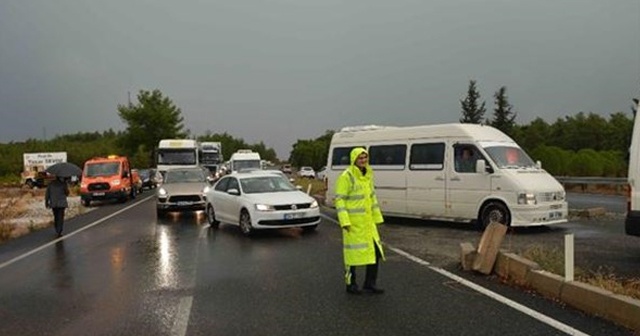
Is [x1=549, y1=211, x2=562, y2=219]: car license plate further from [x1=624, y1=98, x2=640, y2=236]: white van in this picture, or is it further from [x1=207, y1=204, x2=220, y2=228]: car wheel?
[x1=207, y1=204, x2=220, y2=228]: car wheel

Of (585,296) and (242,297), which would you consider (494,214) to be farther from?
(242,297)

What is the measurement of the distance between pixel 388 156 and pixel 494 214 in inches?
151

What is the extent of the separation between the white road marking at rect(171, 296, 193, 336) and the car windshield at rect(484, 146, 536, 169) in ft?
29.1

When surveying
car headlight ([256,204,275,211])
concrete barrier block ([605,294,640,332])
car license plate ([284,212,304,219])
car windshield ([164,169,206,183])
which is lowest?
concrete barrier block ([605,294,640,332])

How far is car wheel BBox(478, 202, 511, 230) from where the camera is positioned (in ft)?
44.3

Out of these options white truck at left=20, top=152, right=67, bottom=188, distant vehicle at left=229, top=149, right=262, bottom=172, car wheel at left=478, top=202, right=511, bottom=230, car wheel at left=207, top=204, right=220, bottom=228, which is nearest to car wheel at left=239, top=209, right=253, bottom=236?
car wheel at left=207, top=204, right=220, bottom=228

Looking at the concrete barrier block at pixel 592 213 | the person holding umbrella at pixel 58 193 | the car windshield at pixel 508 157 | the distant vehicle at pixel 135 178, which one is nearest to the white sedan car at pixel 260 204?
the person holding umbrella at pixel 58 193

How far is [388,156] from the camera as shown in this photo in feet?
54.7

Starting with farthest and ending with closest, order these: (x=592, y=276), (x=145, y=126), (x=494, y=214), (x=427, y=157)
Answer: (x=145, y=126) → (x=427, y=157) → (x=494, y=214) → (x=592, y=276)

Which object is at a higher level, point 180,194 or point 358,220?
point 358,220

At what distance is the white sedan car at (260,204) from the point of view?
13781 millimetres

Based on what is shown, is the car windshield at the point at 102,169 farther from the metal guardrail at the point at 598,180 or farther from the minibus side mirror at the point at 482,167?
the metal guardrail at the point at 598,180

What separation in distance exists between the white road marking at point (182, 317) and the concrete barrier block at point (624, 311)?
14.3 ft

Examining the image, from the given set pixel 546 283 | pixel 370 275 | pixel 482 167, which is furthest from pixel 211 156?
pixel 546 283
